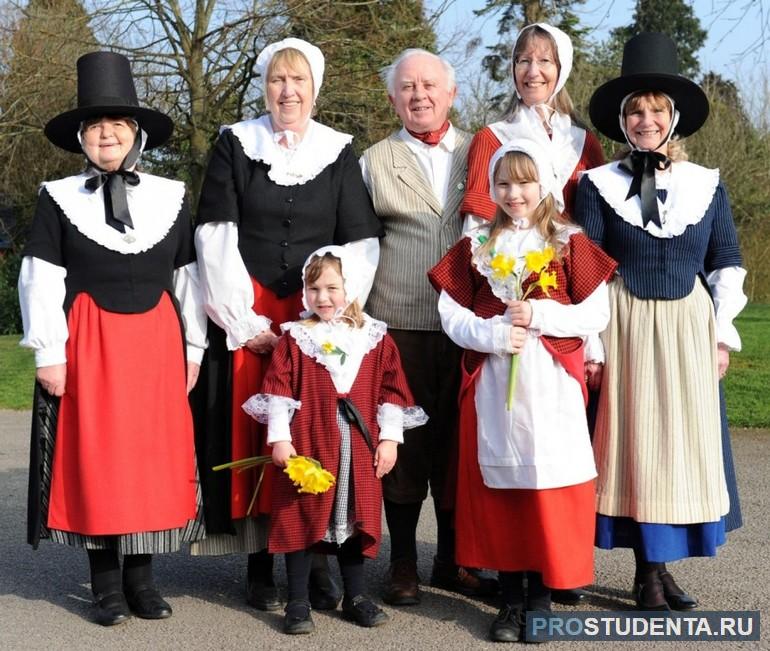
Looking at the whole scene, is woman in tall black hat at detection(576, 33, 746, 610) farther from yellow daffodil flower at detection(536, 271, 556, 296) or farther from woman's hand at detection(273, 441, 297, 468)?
woman's hand at detection(273, 441, 297, 468)

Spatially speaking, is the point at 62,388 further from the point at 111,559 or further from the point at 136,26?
the point at 136,26

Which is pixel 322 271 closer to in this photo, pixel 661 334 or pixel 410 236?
pixel 410 236

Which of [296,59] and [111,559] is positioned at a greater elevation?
[296,59]

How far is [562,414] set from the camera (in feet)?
13.4

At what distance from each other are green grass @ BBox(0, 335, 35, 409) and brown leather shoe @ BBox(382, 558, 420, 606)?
599 cm

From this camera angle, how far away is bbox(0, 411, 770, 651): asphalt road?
409cm

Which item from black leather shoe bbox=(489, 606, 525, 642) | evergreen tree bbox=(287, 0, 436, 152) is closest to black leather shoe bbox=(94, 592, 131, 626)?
black leather shoe bbox=(489, 606, 525, 642)

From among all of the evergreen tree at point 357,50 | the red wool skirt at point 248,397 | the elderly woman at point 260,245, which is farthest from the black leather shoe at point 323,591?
the evergreen tree at point 357,50

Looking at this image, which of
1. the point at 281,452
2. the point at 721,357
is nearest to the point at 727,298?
the point at 721,357

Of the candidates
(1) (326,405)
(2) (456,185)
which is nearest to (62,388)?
(1) (326,405)

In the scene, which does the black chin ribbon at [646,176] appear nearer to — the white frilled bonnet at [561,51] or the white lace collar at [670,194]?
the white lace collar at [670,194]

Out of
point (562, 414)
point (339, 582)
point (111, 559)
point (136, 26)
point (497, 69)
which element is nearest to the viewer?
point (562, 414)

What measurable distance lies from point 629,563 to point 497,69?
12.9 meters

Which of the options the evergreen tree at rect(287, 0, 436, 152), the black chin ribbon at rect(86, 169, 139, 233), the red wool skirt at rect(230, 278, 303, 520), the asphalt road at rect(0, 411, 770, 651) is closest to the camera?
the asphalt road at rect(0, 411, 770, 651)
